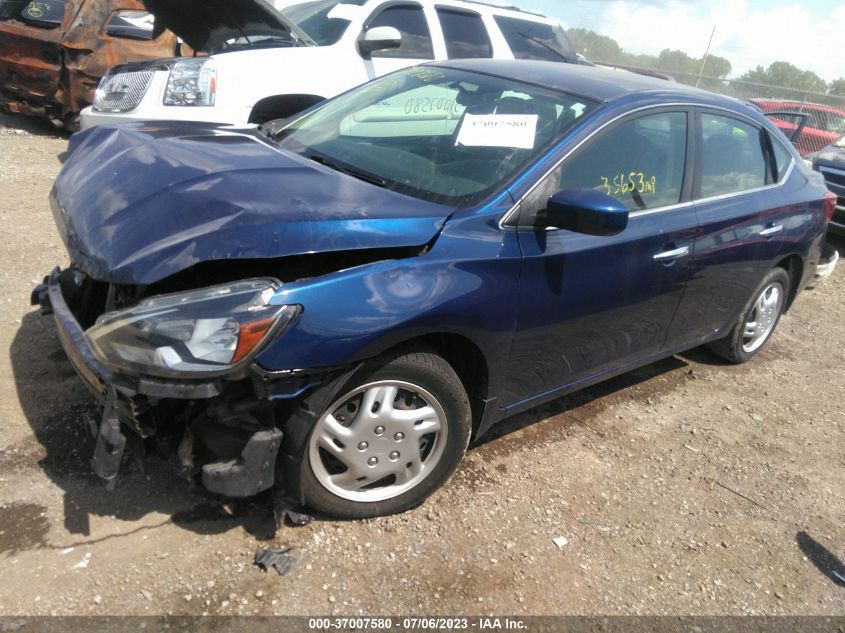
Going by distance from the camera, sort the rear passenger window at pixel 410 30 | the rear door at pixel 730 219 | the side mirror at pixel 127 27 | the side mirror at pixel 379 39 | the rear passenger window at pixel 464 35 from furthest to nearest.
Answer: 1. the side mirror at pixel 127 27
2. the rear passenger window at pixel 464 35
3. the rear passenger window at pixel 410 30
4. the side mirror at pixel 379 39
5. the rear door at pixel 730 219

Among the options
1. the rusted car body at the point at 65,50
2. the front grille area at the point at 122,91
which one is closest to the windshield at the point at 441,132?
the front grille area at the point at 122,91

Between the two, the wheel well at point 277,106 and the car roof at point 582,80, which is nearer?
the car roof at point 582,80

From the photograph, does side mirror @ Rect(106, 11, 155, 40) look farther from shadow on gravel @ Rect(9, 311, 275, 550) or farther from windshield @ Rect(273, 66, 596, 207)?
shadow on gravel @ Rect(9, 311, 275, 550)

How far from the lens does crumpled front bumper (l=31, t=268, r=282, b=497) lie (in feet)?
7.09

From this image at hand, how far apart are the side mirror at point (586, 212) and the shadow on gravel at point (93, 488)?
166 centimetres

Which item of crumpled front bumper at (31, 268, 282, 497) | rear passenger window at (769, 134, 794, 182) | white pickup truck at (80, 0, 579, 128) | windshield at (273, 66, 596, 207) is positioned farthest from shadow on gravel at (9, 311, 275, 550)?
rear passenger window at (769, 134, 794, 182)

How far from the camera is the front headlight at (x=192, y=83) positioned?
5637 millimetres

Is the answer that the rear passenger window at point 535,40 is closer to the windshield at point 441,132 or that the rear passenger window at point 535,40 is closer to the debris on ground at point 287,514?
the windshield at point 441,132

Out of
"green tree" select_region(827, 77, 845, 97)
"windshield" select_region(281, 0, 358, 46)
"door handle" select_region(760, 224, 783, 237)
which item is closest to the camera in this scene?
"door handle" select_region(760, 224, 783, 237)

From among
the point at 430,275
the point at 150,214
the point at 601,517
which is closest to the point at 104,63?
the point at 150,214

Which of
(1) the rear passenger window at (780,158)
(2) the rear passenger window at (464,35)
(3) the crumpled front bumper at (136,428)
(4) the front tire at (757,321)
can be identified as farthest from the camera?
(2) the rear passenger window at (464,35)

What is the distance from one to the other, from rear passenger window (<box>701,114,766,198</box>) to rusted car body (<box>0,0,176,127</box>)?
635cm

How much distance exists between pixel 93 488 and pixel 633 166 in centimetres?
280

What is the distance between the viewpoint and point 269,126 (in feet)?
12.7
